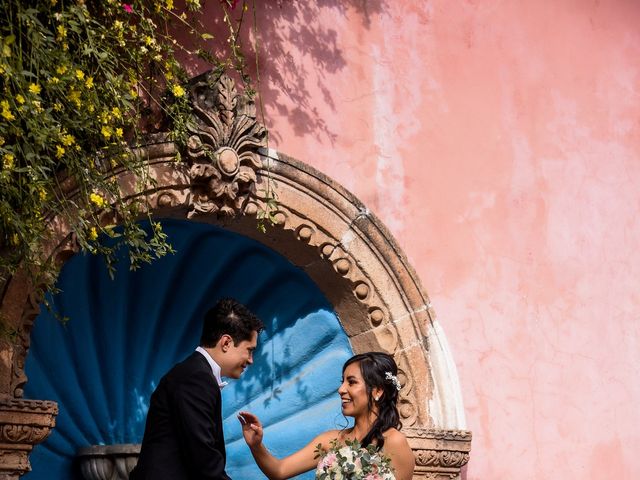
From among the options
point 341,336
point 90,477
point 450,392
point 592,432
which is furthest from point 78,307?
point 592,432

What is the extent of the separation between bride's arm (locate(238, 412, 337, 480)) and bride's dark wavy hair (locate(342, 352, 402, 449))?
0.77 feet

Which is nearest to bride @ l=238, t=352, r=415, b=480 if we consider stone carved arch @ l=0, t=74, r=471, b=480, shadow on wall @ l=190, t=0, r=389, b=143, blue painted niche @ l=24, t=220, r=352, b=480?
stone carved arch @ l=0, t=74, r=471, b=480

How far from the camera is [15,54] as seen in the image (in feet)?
13.2

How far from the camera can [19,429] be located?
4160 millimetres

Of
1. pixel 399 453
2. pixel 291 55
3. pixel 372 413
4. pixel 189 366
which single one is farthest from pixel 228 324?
pixel 291 55

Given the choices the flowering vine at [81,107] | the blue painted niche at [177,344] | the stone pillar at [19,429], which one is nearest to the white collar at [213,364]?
the flowering vine at [81,107]

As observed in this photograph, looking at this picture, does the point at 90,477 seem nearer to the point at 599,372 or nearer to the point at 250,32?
the point at 250,32

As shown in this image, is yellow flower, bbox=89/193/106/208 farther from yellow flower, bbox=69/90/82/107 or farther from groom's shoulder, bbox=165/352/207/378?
groom's shoulder, bbox=165/352/207/378

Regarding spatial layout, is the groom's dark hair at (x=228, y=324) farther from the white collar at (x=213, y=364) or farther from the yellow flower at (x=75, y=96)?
the yellow flower at (x=75, y=96)

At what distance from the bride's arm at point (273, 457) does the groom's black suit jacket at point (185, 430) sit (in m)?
0.36

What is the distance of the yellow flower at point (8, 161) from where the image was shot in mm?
3863

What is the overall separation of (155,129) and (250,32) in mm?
663

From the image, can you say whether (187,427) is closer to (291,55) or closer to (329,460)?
(329,460)

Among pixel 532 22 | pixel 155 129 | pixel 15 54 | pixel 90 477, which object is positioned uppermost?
pixel 532 22
